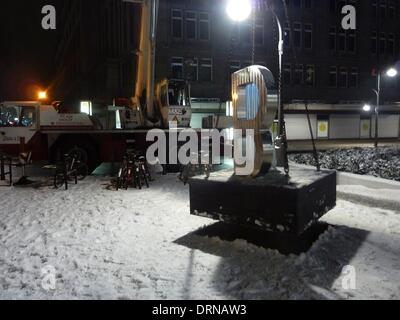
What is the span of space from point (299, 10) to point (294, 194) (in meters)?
35.3

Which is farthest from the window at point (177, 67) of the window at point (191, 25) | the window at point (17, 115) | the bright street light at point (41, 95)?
the window at point (17, 115)

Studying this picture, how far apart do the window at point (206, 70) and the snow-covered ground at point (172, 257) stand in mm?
25171

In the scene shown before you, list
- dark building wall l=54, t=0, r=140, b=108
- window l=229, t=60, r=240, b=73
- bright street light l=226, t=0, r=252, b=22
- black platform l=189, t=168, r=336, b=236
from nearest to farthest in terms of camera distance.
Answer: black platform l=189, t=168, r=336, b=236 → bright street light l=226, t=0, r=252, b=22 → window l=229, t=60, r=240, b=73 → dark building wall l=54, t=0, r=140, b=108

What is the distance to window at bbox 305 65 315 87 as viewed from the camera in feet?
122

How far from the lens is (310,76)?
37438mm

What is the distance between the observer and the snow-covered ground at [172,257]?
4.68m

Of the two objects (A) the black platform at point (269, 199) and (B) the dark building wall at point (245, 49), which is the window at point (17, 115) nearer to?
(A) the black platform at point (269, 199)

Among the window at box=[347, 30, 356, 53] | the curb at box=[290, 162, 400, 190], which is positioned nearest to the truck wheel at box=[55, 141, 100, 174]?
the curb at box=[290, 162, 400, 190]

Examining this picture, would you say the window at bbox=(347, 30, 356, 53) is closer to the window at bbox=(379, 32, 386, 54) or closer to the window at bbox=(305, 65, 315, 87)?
the window at bbox=(379, 32, 386, 54)

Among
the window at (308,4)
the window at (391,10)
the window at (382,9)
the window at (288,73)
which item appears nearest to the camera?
the window at (288,73)

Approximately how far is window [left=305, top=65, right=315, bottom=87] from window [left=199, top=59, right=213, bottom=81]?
9.75m
